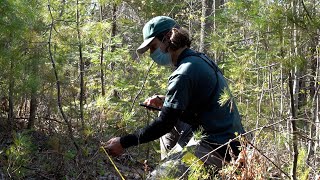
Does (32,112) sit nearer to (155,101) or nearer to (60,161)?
(60,161)

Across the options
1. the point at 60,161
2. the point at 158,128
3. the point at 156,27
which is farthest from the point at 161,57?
the point at 60,161

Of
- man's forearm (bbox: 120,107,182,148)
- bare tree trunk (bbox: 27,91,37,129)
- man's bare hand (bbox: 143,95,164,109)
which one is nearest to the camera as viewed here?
man's forearm (bbox: 120,107,182,148)

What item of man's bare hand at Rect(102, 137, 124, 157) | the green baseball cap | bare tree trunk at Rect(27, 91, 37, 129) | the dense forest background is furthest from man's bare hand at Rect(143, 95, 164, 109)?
bare tree trunk at Rect(27, 91, 37, 129)

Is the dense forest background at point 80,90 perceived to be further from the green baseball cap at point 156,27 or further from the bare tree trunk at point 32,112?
the green baseball cap at point 156,27

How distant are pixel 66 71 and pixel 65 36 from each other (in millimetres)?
1607

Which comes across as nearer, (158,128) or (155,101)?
(158,128)

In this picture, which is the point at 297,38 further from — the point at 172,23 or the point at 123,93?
the point at 123,93

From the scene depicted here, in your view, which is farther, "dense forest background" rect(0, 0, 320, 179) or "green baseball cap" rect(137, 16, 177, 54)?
"green baseball cap" rect(137, 16, 177, 54)

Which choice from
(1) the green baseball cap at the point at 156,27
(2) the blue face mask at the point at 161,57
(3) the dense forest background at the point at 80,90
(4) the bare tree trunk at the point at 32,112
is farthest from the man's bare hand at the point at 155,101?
(4) the bare tree trunk at the point at 32,112

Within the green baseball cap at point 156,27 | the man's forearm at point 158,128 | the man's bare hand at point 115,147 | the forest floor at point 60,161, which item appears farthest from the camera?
the forest floor at point 60,161

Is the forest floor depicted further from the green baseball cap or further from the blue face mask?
the green baseball cap

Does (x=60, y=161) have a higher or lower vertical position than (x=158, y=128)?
lower

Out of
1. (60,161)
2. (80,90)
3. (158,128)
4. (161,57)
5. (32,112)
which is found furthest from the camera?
(32,112)

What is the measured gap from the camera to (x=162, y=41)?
3.71 metres
